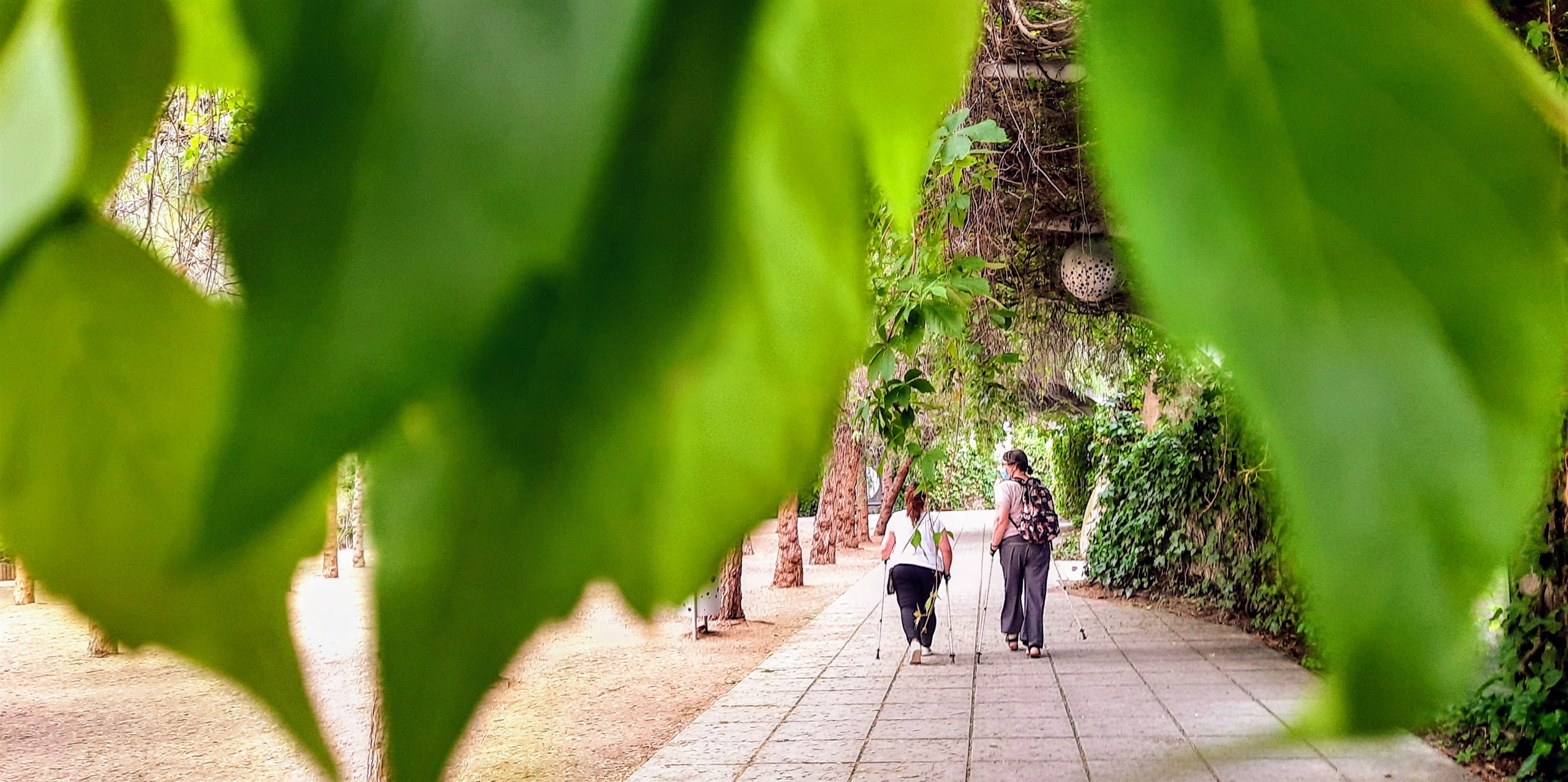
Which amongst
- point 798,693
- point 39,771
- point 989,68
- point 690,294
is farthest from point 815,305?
point 39,771

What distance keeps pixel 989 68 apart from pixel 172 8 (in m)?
0.25

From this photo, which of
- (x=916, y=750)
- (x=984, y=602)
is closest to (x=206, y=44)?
(x=916, y=750)

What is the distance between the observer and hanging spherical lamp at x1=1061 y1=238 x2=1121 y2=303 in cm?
14

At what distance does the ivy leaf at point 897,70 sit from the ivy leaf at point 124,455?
0.07 meters

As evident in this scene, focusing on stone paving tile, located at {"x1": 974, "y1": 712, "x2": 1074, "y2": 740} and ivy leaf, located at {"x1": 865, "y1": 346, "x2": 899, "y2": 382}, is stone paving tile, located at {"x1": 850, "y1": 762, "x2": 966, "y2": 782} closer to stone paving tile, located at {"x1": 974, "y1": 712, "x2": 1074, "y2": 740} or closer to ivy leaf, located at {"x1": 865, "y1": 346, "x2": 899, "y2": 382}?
stone paving tile, located at {"x1": 974, "y1": 712, "x2": 1074, "y2": 740}

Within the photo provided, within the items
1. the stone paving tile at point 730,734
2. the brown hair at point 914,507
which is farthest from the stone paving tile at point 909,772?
the brown hair at point 914,507

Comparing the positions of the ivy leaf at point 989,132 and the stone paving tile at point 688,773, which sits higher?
the ivy leaf at point 989,132

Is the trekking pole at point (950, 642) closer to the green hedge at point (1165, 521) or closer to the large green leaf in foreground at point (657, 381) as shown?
the green hedge at point (1165, 521)

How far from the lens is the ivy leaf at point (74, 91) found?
12cm

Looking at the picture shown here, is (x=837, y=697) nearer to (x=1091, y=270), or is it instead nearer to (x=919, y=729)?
(x=919, y=729)

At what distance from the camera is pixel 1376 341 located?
3.2 inches

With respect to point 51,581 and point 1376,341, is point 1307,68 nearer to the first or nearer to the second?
point 1376,341

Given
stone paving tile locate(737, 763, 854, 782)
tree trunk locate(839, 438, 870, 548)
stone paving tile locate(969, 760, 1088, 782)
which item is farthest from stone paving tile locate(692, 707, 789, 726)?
tree trunk locate(839, 438, 870, 548)

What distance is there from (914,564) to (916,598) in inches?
11.5
